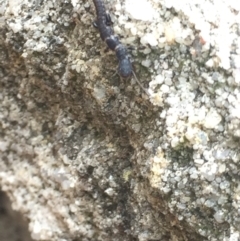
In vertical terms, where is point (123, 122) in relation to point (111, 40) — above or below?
below

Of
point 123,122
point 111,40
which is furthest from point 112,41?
point 123,122

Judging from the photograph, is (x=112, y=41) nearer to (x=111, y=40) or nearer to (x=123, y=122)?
(x=111, y=40)

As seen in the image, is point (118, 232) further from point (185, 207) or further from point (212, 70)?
point (212, 70)

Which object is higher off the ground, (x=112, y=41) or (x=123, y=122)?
(x=112, y=41)

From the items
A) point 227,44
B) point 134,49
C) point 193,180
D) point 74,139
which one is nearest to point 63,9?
point 134,49
